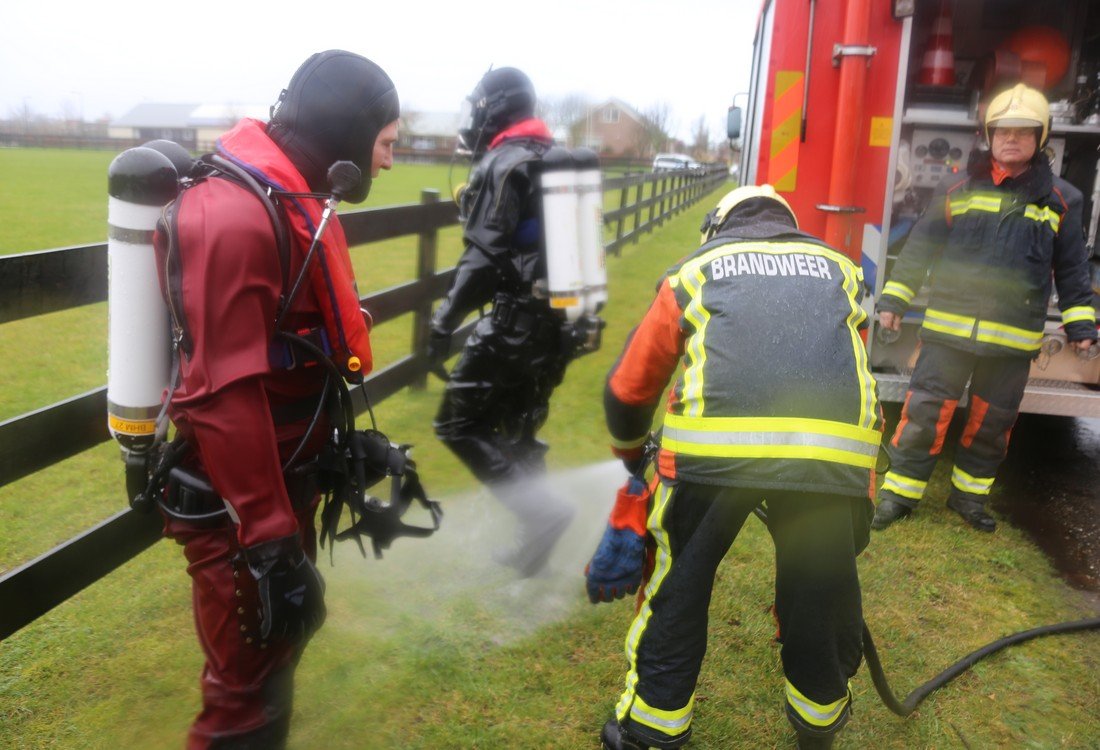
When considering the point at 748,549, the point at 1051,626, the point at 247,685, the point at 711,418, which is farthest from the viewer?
the point at 748,549

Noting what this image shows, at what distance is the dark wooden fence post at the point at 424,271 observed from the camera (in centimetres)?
572

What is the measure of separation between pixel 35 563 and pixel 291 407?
4.07 feet

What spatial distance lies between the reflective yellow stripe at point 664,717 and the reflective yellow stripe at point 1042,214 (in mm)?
3097

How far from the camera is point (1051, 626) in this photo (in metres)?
3.46

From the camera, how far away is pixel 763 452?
207 cm

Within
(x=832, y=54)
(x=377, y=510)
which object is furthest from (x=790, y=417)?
(x=832, y=54)

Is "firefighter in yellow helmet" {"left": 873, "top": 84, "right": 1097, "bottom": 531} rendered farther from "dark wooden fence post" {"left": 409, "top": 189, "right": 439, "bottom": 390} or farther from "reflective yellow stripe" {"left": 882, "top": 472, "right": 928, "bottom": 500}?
"dark wooden fence post" {"left": 409, "top": 189, "right": 439, "bottom": 390}

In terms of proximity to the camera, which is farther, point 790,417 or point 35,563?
point 35,563

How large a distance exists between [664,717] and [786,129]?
10.5 ft

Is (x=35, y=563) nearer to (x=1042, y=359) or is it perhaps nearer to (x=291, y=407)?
(x=291, y=407)

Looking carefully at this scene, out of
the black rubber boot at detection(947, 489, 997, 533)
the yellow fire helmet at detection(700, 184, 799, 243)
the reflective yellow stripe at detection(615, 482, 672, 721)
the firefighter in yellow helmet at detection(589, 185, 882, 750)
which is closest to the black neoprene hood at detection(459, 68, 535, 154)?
the yellow fire helmet at detection(700, 184, 799, 243)

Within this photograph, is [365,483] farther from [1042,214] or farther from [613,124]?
[613,124]

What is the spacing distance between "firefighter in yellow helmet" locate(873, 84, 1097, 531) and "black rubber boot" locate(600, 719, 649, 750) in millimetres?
2290

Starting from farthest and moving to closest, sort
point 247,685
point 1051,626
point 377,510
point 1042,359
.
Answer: point 1042,359
point 1051,626
point 377,510
point 247,685
